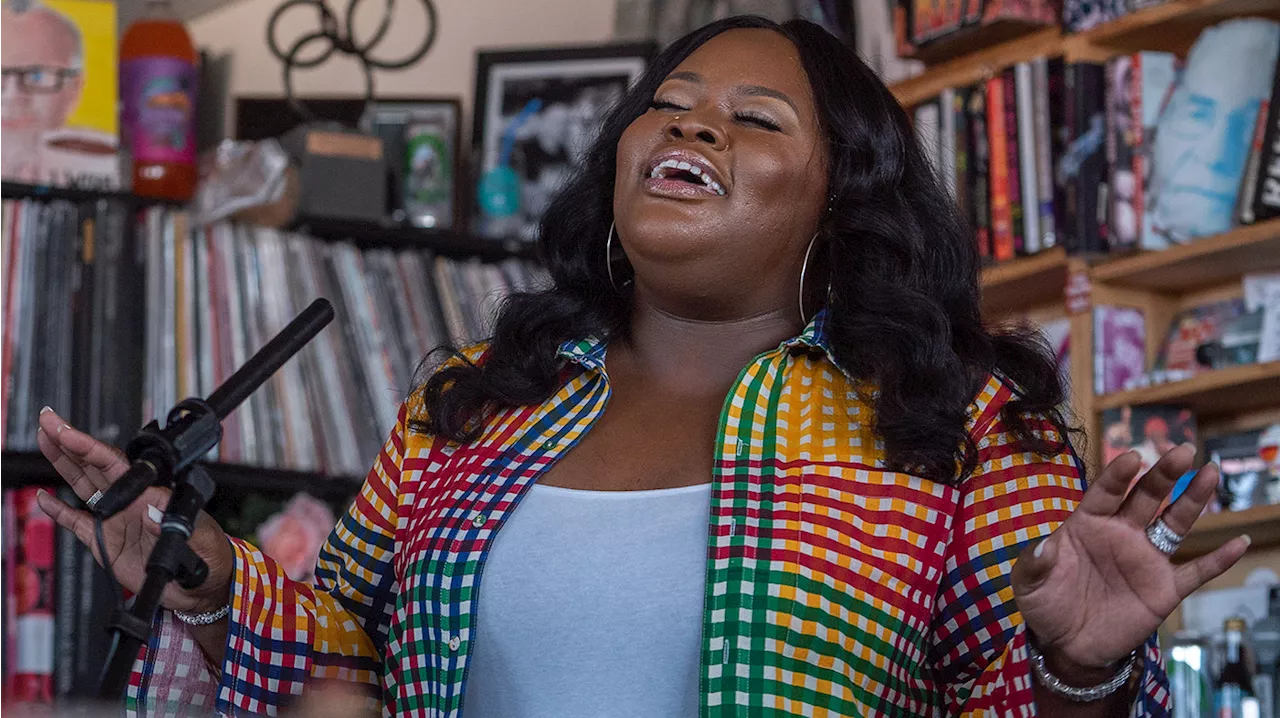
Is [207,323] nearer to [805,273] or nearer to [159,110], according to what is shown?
[159,110]

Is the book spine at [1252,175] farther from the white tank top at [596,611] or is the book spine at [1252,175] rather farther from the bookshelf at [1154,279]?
the white tank top at [596,611]

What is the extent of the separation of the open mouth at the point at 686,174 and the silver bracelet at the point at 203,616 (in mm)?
564

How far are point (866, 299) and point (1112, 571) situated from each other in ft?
1.67

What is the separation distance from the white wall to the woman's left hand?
9.33 feet

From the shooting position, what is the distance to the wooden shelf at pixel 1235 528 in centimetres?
263

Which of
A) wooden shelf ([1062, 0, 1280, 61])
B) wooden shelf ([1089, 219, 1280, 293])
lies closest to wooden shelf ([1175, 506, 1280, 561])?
wooden shelf ([1089, 219, 1280, 293])

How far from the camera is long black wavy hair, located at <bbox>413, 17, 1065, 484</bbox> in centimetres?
163

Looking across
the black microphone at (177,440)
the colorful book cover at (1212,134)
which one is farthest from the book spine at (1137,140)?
the black microphone at (177,440)

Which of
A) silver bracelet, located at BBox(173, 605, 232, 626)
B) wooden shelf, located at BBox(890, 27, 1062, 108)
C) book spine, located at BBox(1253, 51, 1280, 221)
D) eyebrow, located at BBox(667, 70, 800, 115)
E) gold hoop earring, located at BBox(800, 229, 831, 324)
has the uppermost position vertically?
wooden shelf, located at BBox(890, 27, 1062, 108)

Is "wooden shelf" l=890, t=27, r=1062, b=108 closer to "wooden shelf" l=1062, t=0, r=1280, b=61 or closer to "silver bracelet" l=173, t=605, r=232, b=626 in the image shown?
"wooden shelf" l=1062, t=0, r=1280, b=61

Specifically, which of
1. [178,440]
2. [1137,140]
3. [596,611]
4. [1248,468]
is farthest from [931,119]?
[178,440]

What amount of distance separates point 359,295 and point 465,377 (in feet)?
5.34

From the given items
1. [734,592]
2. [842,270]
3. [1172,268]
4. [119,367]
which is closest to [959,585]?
[734,592]

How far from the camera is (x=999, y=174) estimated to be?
3049 mm
